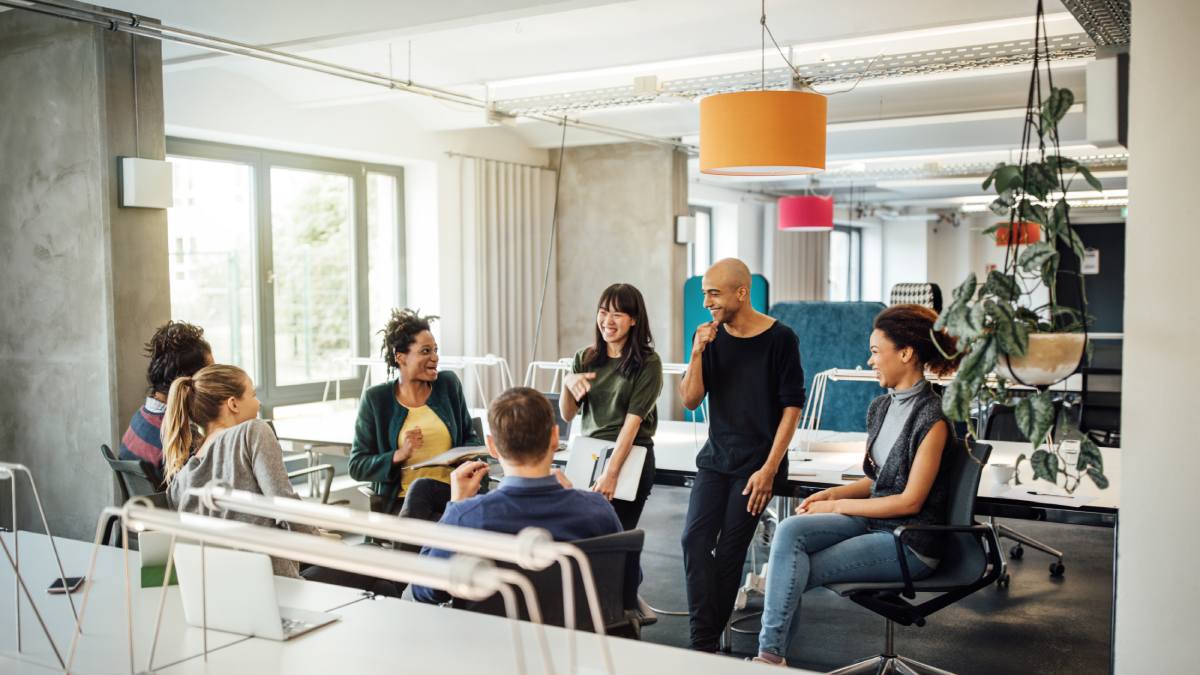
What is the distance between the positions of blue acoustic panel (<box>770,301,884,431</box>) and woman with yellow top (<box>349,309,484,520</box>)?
3378 mm

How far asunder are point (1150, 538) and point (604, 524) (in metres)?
1.27

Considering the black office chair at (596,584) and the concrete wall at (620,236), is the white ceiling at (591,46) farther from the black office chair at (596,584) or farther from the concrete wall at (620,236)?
the black office chair at (596,584)

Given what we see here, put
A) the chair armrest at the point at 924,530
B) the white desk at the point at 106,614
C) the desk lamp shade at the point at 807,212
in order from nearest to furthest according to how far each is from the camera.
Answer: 1. the white desk at the point at 106,614
2. the chair armrest at the point at 924,530
3. the desk lamp shade at the point at 807,212

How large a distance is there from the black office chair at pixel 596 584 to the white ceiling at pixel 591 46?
2.53 m

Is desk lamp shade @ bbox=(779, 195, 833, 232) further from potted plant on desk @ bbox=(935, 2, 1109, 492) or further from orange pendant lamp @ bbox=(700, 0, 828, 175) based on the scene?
potted plant on desk @ bbox=(935, 2, 1109, 492)

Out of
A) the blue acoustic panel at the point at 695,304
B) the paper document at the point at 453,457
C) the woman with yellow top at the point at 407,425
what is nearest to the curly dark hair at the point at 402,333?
the woman with yellow top at the point at 407,425

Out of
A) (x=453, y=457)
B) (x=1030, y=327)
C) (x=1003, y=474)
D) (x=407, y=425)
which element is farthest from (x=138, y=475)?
(x=1003, y=474)

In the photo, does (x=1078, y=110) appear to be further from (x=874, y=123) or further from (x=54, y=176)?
(x=54, y=176)

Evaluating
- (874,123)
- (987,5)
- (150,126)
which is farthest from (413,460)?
(874,123)

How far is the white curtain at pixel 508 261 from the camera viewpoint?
313 inches

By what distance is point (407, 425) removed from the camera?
3.79 m

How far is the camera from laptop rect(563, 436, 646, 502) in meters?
3.62

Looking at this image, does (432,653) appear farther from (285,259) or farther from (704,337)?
(285,259)

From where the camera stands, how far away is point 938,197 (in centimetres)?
1489
